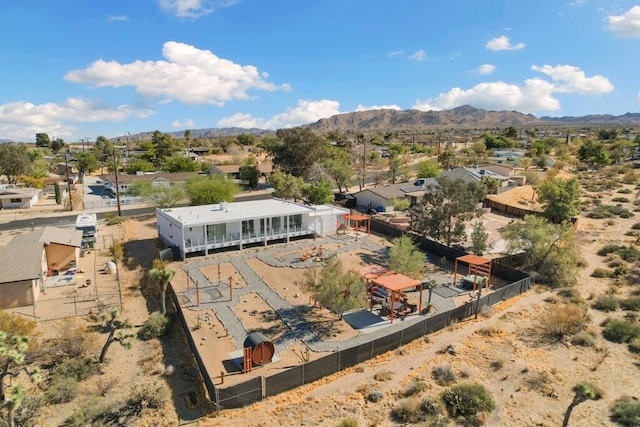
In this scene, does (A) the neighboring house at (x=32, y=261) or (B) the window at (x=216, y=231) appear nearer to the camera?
(A) the neighboring house at (x=32, y=261)

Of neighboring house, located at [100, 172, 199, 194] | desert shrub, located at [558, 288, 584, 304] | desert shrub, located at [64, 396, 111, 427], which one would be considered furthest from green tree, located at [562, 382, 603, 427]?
neighboring house, located at [100, 172, 199, 194]

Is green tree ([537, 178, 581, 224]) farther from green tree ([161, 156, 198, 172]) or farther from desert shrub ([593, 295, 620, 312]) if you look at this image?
green tree ([161, 156, 198, 172])

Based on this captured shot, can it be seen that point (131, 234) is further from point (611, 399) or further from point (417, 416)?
point (611, 399)

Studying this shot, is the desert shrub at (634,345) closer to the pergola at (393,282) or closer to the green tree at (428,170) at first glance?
the pergola at (393,282)

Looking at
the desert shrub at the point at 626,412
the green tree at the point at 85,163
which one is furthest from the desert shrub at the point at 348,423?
the green tree at the point at 85,163

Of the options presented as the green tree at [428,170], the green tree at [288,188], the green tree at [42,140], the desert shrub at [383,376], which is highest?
the green tree at [42,140]

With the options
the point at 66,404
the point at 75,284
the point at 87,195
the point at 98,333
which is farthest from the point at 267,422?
the point at 87,195
